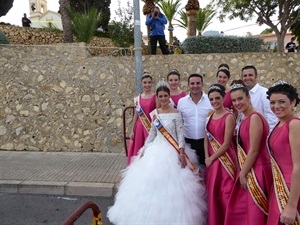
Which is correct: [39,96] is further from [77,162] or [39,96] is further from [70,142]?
[77,162]

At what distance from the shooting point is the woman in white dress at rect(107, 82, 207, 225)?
10.1ft

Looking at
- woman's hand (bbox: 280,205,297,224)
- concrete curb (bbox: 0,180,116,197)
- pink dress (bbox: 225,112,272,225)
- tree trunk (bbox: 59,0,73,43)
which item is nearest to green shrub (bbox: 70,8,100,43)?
tree trunk (bbox: 59,0,73,43)

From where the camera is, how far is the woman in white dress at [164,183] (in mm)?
3068

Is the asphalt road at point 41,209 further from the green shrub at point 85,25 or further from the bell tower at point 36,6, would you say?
the bell tower at point 36,6

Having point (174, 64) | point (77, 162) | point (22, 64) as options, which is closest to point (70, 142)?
point (77, 162)

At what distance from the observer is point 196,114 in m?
3.56

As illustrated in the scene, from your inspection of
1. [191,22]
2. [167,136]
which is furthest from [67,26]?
[167,136]

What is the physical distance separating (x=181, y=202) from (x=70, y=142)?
487 cm

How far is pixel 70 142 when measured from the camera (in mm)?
7461

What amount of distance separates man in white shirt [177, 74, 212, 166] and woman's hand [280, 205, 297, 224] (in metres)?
1.43

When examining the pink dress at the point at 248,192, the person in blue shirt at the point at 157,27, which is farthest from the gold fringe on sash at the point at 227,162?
the person in blue shirt at the point at 157,27

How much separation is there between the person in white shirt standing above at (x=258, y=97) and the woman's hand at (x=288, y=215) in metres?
1.40

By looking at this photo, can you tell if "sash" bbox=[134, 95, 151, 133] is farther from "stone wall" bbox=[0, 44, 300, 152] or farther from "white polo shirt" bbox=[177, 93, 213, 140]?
"stone wall" bbox=[0, 44, 300, 152]

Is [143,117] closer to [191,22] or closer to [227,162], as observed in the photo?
[227,162]
